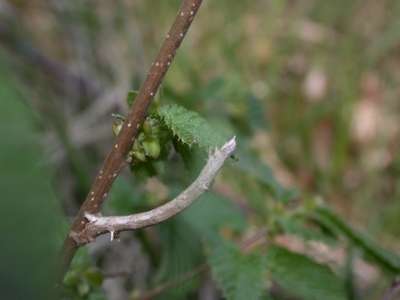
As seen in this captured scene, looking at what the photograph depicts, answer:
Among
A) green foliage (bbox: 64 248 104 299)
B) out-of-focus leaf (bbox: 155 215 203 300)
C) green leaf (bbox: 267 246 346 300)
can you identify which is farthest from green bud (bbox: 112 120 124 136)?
out-of-focus leaf (bbox: 155 215 203 300)

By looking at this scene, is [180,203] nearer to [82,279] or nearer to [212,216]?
[82,279]

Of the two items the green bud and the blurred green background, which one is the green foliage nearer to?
the green bud

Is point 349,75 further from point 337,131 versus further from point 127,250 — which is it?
point 127,250

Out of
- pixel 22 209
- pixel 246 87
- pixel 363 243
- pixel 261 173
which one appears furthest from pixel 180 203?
pixel 246 87

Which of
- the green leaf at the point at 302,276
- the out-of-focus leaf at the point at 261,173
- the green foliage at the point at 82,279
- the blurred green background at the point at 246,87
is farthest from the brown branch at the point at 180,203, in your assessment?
the blurred green background at the point at 246,87

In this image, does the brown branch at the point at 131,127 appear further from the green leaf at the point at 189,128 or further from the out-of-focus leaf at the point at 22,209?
the out-of-focus leaf at the point at 22,209
